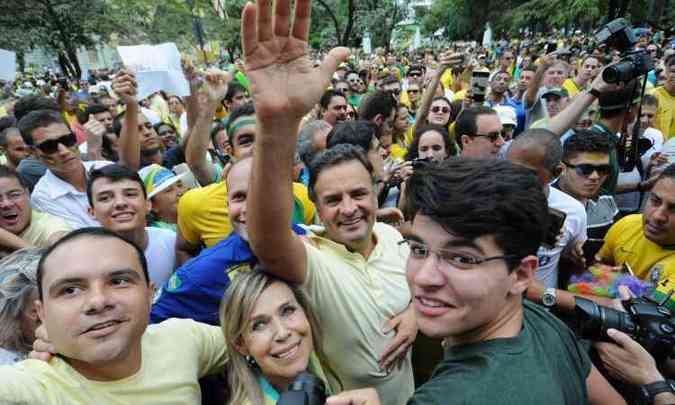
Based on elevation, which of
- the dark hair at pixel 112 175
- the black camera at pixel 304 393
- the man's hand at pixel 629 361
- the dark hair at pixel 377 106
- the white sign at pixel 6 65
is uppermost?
the white sign at pixel 6 65

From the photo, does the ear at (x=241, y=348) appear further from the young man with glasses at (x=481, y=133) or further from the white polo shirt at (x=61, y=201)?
the young man with glasses at (x=481, y=133)

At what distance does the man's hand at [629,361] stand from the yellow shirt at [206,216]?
218cm

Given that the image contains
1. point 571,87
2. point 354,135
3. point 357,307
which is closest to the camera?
point 357,307

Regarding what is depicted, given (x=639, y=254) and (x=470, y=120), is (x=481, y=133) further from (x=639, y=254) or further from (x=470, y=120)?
(x=639, y=254)

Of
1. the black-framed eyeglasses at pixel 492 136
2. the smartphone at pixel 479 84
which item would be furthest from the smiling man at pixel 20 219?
the smartphone at pixel 479 84

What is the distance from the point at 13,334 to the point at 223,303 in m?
0.96

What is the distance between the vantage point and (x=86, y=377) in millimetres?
1583

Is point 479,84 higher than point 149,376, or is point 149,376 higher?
point 479,84

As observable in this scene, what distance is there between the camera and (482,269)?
128 centimetres

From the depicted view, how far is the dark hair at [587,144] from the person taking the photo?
3.12 meters

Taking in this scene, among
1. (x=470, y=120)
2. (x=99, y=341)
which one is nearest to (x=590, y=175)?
(x=470, y=120)

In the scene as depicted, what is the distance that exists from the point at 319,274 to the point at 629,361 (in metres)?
1.23

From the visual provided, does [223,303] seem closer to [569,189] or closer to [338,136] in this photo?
[338,136]

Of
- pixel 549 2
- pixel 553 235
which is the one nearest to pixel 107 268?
pixel 553 235
